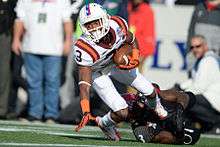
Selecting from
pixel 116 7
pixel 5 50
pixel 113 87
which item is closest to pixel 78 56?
pixel 113 87

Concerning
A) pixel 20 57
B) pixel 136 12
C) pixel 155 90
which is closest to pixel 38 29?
pixel 20 57

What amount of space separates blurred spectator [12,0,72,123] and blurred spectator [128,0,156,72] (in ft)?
3.84

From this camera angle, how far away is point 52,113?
39.2 ft

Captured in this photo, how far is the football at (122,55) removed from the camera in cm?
867

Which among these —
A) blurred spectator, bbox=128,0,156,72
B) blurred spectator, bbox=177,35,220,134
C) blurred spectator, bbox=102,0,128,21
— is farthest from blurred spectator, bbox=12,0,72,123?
blurred spectator, bbox=177,35,220,134

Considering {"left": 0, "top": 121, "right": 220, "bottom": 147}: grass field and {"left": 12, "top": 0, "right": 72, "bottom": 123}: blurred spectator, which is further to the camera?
{"left": 12, "top": 0, "right": 72, "bottom": 123}: blurred spectator

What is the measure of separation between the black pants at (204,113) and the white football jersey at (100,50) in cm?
275

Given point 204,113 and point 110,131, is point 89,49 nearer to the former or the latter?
point 110,131

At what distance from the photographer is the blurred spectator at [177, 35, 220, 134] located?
11539 millimetres

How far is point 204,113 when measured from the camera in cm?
1156

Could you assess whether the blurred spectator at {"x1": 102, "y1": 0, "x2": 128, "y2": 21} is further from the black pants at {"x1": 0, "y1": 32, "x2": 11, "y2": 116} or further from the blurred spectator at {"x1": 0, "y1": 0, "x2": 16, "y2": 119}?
the black pants at {"x1": 0, "y1": 32, "x2": 11, "y2": 116}

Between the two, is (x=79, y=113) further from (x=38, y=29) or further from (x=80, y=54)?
(x=80, y=54)

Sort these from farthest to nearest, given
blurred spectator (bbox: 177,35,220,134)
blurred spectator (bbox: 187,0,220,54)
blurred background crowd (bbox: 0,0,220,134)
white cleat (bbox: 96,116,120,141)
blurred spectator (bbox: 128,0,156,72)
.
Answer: blurred spectator (bbox: 128,0,156,72) < blurred spectator (bbox: 187,0,220,54) < blurred background crowd (bbox: 0,0,220,134) < blurred spectator (bbox: 177,35,220,134) < white cleat (bbox: 96,116,120,141)

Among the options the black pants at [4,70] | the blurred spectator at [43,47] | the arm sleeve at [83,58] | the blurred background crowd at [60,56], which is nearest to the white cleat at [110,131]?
the arm sleeve at [83,58]
